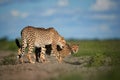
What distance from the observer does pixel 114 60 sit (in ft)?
58.3

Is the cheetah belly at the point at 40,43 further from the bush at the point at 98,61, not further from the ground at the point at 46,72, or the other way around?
the bush at the point at 98,61

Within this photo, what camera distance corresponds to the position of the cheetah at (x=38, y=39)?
1905 cm

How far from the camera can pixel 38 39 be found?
1933 cm

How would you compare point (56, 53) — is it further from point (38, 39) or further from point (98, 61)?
point (98, 61)

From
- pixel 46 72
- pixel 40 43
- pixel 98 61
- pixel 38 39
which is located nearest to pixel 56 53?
pixel 40 43

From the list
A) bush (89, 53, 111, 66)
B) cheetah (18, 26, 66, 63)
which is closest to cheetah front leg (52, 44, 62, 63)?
cheetah (18, 26, 66, 63)

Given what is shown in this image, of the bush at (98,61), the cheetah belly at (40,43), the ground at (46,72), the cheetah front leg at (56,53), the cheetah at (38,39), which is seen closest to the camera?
the ground at (46,72)

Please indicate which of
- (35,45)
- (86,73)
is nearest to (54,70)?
(86,73)

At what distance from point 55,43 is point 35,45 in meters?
1.02

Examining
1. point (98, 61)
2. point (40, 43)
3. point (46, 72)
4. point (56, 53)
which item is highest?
point (40, 43)

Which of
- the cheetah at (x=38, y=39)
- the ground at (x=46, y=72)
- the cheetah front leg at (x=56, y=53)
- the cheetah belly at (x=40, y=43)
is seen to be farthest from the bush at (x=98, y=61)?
the cheetah belly at (x=40, y=43)

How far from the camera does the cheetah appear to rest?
19.0 metres

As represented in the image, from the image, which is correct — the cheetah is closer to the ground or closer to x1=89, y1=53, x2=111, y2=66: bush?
the ground

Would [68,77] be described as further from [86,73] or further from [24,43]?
[24,43]
